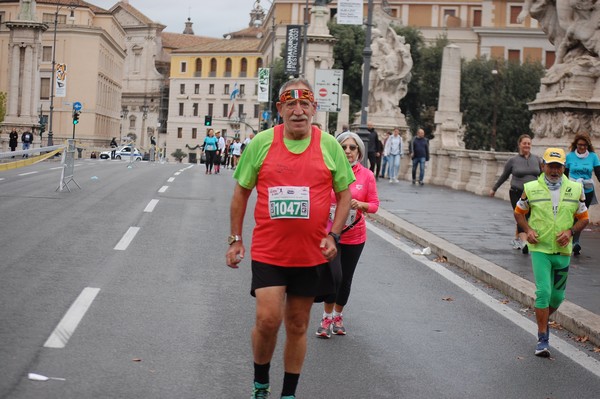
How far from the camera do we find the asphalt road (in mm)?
6484

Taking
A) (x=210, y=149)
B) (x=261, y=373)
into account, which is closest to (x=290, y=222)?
(x=261, y=373)

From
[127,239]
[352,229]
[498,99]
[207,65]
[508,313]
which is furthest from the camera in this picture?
[207,65]

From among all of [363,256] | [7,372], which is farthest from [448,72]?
[7,372]

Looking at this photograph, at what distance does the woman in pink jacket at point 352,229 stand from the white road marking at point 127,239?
539 centimetres

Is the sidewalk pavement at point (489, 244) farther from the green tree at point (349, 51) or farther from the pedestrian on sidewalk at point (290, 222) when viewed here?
the green tree at point (349, 51)

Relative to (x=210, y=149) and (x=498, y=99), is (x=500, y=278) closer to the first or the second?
(x=210, y=149)

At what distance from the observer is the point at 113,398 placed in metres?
5.85

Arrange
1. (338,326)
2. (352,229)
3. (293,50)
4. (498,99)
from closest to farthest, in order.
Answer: (352,229) < (338,326) < (293,50) < (498,99)

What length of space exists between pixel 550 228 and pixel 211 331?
283cm

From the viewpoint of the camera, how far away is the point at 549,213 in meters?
8.09

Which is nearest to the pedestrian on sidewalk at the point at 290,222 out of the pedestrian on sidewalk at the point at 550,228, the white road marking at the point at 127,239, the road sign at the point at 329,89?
the pedestrian on sidewalk at the point at 550,228

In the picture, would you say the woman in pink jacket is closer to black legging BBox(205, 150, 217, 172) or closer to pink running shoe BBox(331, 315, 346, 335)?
pink running shoe BBox(331, 315, 346, 335)

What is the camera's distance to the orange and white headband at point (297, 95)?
18.9 ft

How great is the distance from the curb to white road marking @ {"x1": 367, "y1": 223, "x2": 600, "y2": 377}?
0.74 ft
